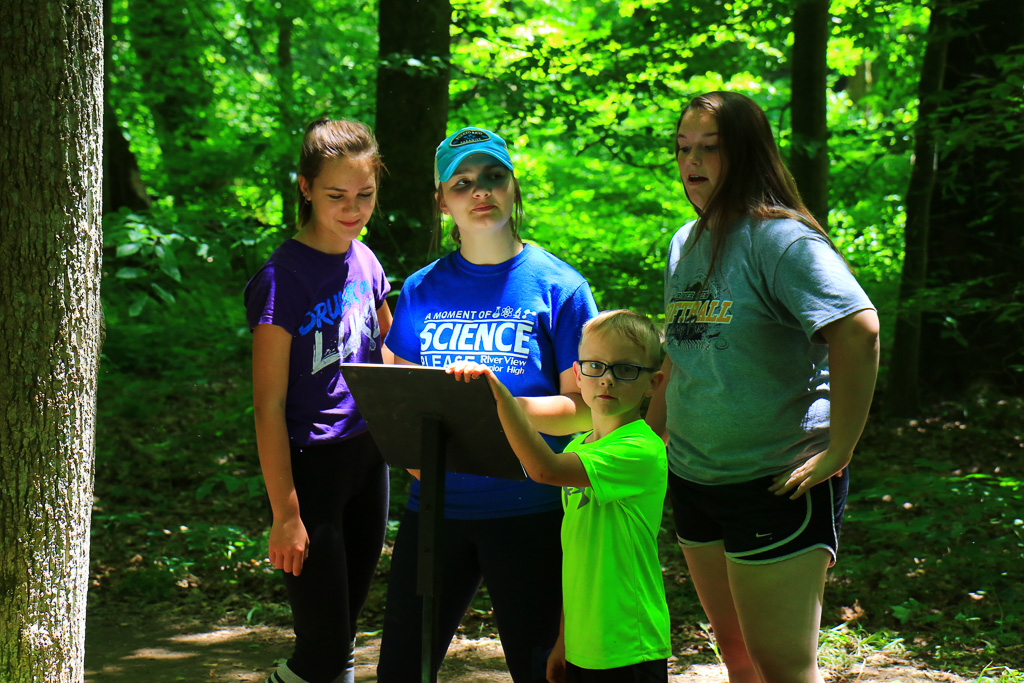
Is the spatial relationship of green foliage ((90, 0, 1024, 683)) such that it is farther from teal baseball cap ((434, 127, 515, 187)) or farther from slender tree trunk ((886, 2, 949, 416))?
teal baseball cap ((434, 127, 515, 187))

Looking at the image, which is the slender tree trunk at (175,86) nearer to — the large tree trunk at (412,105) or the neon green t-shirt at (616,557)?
the large tree trunk at (412,105)

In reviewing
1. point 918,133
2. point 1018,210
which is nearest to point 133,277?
point 918,133

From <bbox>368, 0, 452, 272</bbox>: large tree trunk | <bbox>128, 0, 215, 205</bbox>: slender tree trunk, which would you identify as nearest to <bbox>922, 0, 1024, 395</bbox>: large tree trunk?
<bbox>368, 0, 452, 272</bbox>: large tree trunk

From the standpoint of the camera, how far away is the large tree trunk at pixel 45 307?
2342 mm

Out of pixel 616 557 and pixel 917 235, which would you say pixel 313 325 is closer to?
pixel 616 557

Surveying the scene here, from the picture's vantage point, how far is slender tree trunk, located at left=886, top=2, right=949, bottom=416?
6.48m

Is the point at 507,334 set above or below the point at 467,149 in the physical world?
below

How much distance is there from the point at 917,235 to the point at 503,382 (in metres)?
6.42

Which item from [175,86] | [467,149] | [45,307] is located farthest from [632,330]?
[175,86]

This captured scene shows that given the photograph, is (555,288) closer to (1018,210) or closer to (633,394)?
(633,394)

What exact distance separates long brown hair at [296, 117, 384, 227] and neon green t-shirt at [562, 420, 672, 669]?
1.19 metres

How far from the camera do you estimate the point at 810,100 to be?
22.1 ft

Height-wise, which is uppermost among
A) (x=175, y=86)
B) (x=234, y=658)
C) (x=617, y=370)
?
(x=175, y=86)

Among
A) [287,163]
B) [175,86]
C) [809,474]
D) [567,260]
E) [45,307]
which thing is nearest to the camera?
[809,474]
